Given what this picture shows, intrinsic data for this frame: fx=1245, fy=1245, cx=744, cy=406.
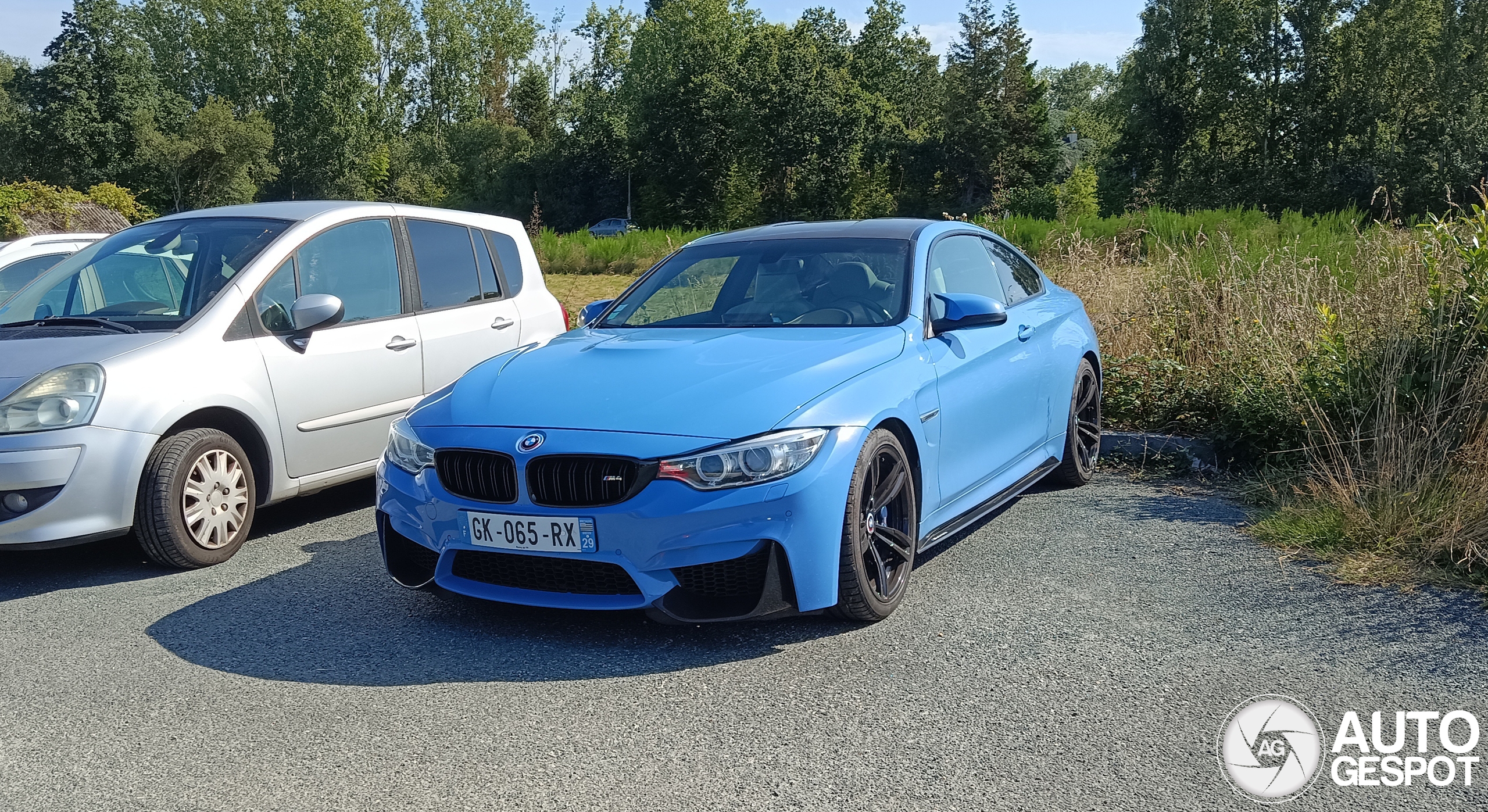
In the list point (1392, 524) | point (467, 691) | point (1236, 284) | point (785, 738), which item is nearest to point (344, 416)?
point (467, 691)

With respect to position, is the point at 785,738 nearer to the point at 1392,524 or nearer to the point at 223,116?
the point at 1392,524

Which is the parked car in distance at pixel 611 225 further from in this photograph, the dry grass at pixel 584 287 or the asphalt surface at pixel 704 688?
the asphalt surface at pixel 704 688

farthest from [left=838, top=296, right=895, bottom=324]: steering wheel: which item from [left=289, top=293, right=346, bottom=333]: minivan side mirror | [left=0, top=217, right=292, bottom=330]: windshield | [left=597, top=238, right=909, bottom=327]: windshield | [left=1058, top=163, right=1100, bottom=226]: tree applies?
[left=1058, top=163, right=1100, bottom=226]: tree

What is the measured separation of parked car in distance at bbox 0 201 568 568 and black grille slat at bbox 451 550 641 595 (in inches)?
71.7

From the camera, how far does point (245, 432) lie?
6000 mm

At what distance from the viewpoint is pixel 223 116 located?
82562mm

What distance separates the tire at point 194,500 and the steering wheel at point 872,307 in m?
2.93

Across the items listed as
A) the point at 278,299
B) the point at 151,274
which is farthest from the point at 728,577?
the point at 151,274

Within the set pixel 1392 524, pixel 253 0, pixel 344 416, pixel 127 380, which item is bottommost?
pixel 1392 524

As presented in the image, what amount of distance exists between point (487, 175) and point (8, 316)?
296ft

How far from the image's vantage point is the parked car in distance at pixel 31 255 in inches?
324

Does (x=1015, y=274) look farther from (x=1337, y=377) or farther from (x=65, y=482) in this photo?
(x=65, y=482)

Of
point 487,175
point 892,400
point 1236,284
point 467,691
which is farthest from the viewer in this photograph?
point 487,175

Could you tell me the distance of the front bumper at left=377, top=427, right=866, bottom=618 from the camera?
4.08 m
